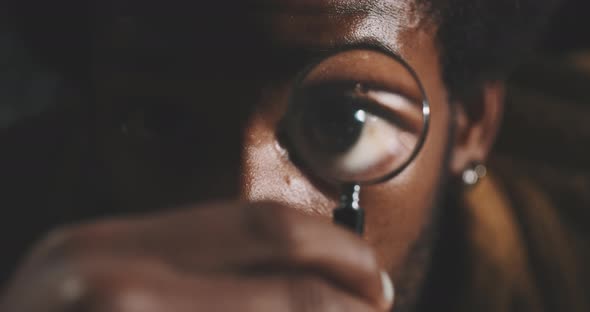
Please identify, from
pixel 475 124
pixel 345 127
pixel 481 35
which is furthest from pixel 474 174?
pixel 345 127

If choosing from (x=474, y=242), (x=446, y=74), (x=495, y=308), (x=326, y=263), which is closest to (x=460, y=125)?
(x=446, y=74)

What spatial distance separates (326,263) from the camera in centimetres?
57

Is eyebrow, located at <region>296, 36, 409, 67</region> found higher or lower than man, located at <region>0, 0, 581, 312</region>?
higher

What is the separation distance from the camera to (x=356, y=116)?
880 millimetres

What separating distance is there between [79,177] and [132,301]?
1.50 meters

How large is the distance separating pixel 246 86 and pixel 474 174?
876 millimetres

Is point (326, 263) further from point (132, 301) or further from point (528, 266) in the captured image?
point (528, 266)

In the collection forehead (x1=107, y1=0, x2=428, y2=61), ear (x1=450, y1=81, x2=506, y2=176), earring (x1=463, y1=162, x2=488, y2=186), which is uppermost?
forehead (x1=107, y1=0, x2=428, y2=61)

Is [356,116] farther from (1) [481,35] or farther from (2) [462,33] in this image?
(1) [481,35]

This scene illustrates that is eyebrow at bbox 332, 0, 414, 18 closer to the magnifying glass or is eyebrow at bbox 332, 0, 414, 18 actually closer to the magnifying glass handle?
the magnifying glass

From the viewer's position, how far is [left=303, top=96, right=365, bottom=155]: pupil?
0.83m

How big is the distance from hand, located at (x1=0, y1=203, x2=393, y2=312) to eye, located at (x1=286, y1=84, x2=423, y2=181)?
228 millimetres

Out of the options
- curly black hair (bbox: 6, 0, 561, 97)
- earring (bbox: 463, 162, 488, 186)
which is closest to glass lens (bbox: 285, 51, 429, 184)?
curly black hair (bbox: 6, 0, 561, 97)

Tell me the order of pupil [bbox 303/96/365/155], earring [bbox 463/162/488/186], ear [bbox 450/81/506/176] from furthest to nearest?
1. earring [bbox 463/162/488/186]
2. ear [bbox 450/81/506/176]
3. pupil [bbox 303/96/365/155]
